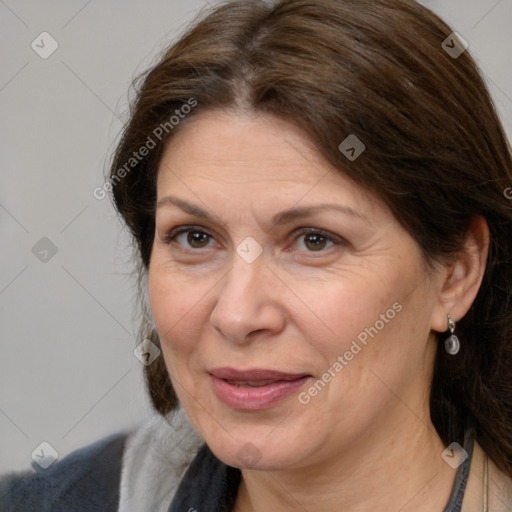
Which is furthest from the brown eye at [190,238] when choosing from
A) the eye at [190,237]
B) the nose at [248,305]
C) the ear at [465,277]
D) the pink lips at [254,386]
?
the ear at [465,277]

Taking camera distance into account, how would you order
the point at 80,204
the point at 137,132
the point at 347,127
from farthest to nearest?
the point at 80,204
the point at 137,132
the point at 347,127

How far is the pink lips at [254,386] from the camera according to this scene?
6.35ft

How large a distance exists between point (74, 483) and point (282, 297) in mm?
956

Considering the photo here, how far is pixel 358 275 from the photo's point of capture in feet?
6.34

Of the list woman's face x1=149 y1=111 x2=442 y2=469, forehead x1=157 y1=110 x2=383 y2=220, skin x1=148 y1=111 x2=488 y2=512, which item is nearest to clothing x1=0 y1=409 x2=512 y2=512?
skin x1=148 y1=111 x2=488 y2=512

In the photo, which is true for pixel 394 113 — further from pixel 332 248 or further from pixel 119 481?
pixel 119 481

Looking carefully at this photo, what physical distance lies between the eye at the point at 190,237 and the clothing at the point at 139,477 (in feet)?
1.96

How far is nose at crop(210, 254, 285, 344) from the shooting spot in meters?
1.86

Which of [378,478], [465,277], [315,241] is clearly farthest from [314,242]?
[378,478]

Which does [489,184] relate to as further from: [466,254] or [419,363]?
[419,363]

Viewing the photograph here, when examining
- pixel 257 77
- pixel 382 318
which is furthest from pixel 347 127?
pixel 382 318

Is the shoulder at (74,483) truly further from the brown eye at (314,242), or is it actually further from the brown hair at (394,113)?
the brown eye at (314,242)

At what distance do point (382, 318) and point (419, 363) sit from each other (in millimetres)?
215

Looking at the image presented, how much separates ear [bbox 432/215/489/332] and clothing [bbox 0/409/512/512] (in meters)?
0.30
